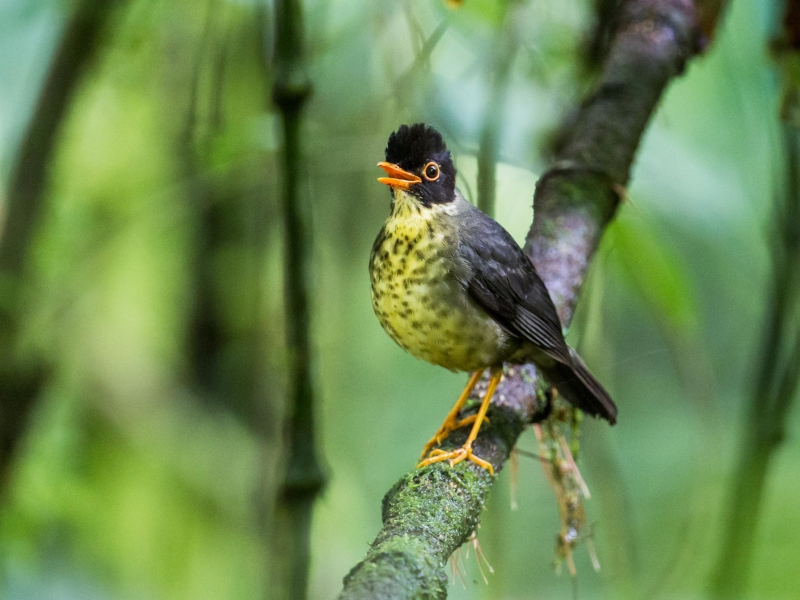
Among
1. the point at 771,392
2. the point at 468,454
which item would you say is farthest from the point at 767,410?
the point at 468,454

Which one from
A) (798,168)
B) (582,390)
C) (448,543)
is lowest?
(448,543)

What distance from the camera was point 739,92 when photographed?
3.81m

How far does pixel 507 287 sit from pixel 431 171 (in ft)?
1.53

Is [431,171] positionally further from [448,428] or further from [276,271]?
[276,271]

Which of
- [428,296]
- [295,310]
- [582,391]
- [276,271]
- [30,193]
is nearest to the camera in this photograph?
[295,310]

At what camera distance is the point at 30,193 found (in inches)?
140

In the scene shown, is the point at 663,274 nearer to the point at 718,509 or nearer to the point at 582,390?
the point at 582,390

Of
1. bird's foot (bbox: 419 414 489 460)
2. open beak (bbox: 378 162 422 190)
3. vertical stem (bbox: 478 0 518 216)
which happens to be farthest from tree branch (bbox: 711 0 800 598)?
open beak (bbox: 378 162 422 190)

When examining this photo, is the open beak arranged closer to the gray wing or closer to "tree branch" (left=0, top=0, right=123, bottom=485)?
the gray wing

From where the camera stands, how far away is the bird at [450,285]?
2.71 m

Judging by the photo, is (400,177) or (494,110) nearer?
(400,177)

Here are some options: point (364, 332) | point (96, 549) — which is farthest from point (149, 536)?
point (364, 332)

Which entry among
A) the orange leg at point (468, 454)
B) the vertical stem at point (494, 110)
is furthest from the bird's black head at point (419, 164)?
the orange leg at point (468, 454)

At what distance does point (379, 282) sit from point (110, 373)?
241 cm
